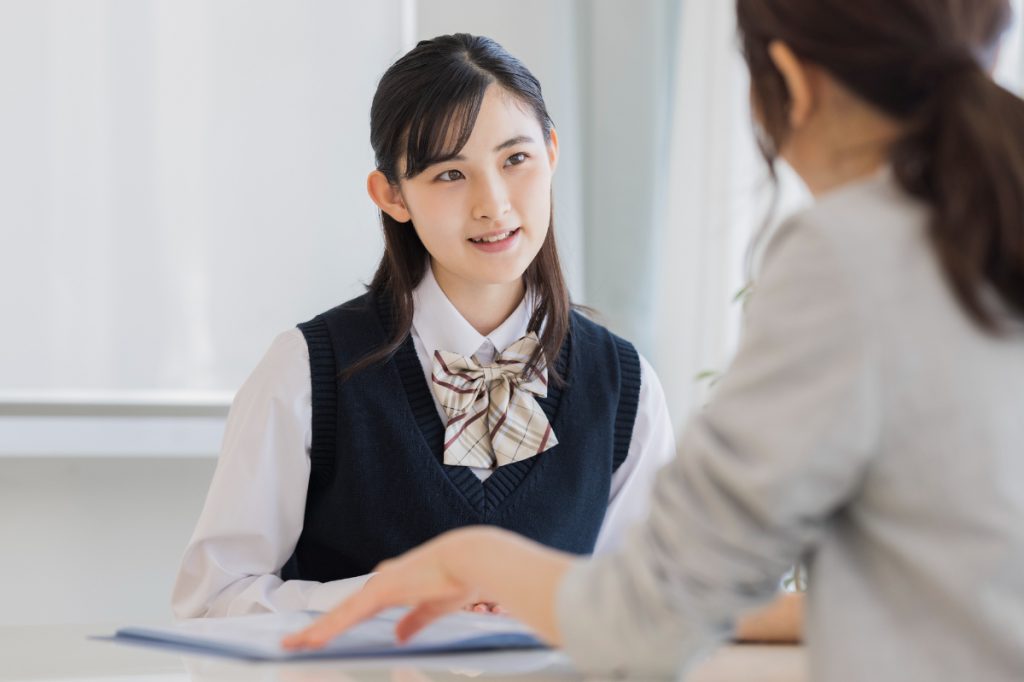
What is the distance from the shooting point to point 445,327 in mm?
1674

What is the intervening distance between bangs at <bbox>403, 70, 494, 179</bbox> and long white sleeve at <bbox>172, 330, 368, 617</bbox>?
0.33 meters

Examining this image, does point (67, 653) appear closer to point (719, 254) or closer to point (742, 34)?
point (742, 34)

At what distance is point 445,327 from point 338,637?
0.80 meters

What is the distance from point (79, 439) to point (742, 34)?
2.01m

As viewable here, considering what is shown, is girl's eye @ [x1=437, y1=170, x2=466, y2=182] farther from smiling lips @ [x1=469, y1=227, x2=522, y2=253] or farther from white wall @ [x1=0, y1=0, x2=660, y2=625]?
white wall @ [x1=0, y1=0, x2=660, y2=625]

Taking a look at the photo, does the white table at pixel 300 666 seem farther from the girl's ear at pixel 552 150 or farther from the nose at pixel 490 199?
the girl's ear at pixel 552 150

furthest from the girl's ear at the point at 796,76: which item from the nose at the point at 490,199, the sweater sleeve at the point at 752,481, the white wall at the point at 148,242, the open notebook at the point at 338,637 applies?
the white wall at the point at 148,242

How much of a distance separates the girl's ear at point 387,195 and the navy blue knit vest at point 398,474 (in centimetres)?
15

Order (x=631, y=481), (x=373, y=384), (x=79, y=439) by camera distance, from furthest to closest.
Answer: (x=79, y=439)
(x=631, y=481)
(x=373, y=384)

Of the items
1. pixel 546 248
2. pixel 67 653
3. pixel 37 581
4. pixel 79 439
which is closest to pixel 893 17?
pixel 67 653

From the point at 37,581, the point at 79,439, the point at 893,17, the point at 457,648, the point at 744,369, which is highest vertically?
the point at 893,17

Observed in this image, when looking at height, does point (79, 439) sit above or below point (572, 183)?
below

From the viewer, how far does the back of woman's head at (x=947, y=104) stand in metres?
0.68

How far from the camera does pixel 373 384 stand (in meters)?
1.60
